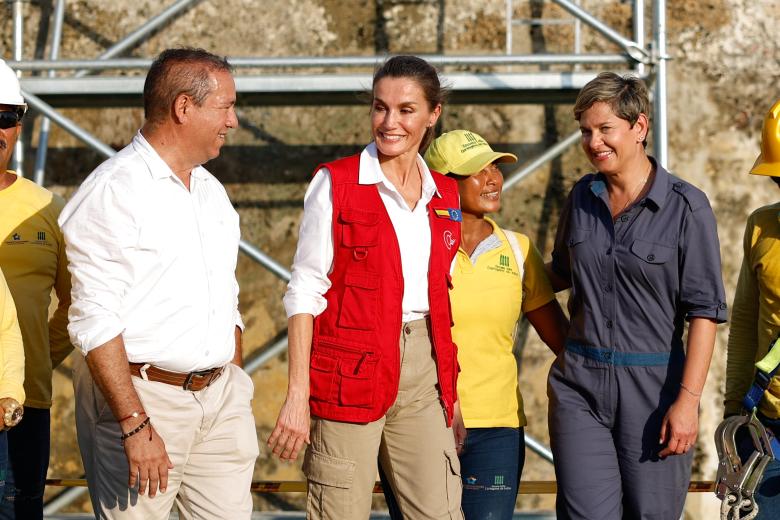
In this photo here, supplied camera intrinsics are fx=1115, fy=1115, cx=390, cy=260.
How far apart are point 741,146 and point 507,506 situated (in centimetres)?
278

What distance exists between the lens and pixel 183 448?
8.47ft

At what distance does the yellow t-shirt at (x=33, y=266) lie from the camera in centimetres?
302

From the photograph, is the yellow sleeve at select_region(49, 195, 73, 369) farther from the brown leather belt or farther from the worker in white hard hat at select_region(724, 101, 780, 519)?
→ the worker in white hard hat at select_region(724, 101, 780, 519)

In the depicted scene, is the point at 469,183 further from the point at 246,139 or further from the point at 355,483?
the point at 246,139

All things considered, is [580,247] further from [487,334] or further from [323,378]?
[323,378]

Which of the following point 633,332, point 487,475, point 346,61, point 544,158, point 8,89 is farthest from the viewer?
point 544,158

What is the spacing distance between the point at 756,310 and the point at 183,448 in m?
1.52

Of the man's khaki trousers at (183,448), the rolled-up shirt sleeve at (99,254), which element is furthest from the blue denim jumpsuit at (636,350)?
the rolled-up shirt sleeve at (99,254)

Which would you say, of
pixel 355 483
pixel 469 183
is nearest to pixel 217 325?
pixel 355 483

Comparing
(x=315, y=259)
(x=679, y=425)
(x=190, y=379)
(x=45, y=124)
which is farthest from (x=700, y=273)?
(x=45, y=124)

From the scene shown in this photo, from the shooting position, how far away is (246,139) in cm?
532

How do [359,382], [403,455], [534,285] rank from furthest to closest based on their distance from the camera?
[534,285] → [403,455] → [359,382]

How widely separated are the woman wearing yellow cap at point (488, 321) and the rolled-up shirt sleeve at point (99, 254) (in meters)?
1.04

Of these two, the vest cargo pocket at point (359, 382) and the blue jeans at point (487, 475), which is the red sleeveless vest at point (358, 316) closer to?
the vest cargo pocket at point (359, 382)
